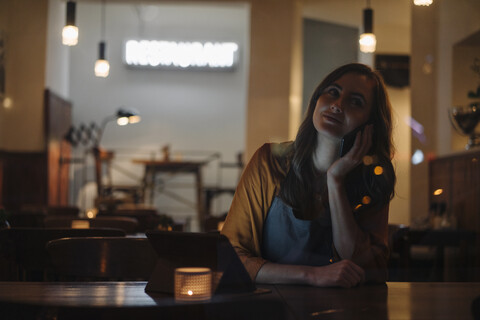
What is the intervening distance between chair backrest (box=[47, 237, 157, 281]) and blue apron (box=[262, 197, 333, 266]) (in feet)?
1.48

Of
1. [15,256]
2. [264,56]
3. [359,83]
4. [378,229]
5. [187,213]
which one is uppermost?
[264,56]

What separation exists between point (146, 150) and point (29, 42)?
347cm

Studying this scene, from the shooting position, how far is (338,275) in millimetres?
1266

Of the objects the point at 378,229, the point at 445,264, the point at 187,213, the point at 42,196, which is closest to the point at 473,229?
the point at 445,264

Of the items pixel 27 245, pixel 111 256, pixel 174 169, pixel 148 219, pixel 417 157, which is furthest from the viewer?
pixel 174 169

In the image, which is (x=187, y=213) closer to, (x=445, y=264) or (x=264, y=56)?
(x=264, y=56)

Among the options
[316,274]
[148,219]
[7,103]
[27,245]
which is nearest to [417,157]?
[148,219]

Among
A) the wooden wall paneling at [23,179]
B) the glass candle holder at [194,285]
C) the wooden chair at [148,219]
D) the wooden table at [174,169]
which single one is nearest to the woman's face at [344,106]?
the glass candle holder at [194,285]

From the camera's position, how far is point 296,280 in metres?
1.30

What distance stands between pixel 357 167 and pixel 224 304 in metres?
A: 0.59

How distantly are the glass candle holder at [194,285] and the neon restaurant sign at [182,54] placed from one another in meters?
10.1

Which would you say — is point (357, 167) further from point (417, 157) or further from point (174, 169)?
point (174, 169)

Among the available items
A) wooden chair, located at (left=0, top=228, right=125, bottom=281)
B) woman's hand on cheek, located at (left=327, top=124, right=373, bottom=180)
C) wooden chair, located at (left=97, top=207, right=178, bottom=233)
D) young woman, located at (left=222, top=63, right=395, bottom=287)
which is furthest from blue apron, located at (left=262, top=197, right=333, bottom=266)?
wooden chair, located at (left=97, top=207, right=178, bottom=233)

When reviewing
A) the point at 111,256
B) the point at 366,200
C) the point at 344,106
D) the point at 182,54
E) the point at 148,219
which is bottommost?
the point at 148,219
